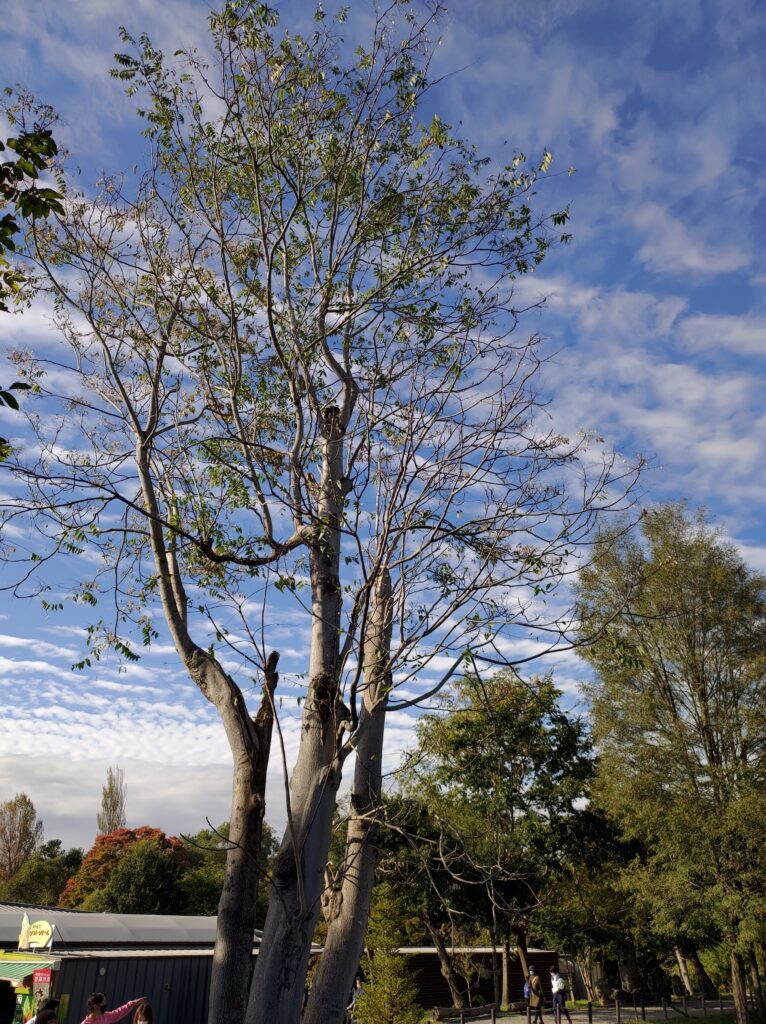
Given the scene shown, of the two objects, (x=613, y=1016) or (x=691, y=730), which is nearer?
(x=691, y=730)

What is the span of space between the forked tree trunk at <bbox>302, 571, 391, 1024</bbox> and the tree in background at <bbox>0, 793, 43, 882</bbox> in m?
47.9

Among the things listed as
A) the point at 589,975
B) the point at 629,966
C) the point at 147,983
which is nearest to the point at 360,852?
the point at 147,983

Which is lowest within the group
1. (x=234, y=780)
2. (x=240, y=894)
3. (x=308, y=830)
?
(x=240, y=894)

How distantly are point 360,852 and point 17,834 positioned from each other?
49141mm

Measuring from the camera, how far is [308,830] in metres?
5.53

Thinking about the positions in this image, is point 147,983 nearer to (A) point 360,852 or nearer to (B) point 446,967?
(A) point 360,852

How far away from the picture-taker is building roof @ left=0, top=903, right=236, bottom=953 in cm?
1641

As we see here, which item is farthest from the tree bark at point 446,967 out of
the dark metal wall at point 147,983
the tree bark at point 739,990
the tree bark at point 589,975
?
the dark metal wall at point 147,983

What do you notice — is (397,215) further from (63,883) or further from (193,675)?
(63,883)

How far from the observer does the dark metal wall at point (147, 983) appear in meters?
11.9

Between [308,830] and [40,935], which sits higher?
[308,830]

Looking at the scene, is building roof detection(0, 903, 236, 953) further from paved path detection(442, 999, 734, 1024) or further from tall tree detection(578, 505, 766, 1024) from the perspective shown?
tall tree detection(578, 505, 766, 1024)

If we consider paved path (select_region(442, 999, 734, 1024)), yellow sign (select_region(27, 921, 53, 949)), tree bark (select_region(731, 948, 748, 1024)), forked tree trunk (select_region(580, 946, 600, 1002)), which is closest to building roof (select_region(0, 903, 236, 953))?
yellow sign (select_region(27, 921, 53, 949))

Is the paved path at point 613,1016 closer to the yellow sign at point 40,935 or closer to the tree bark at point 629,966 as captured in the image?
the tree bark at point 629,966
